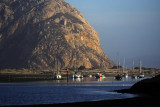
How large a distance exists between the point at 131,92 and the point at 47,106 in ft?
83.3

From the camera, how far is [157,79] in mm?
62781

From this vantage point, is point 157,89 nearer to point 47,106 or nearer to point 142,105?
point 142,105

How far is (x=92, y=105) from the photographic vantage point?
45.2 metres

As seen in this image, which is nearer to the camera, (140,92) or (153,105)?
(153,105)

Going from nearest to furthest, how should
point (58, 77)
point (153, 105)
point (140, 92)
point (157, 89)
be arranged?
1. point (153, 105)
2. point (157, 89)
3. point (140, 92)
4. point (58, 77)

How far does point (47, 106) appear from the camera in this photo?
Answer: 44.7 m

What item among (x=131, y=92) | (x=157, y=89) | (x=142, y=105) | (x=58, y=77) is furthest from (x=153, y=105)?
(x=58, y=77)

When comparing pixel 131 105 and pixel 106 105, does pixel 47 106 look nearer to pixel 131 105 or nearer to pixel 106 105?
pixel 106 105

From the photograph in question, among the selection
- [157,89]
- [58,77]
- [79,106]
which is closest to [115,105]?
[79,106]

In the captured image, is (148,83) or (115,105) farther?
(148,83)

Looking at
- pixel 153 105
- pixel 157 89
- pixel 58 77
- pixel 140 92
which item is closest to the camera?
pixel 153 105

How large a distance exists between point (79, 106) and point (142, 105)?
7.51 meters

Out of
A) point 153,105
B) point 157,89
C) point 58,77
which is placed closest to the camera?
point 153,105

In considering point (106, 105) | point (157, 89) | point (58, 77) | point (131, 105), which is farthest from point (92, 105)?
point (58, 77)
